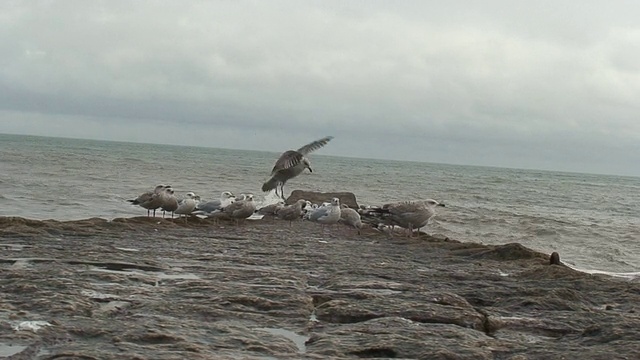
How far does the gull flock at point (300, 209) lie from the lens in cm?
1355

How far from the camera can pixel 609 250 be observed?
19.9 m

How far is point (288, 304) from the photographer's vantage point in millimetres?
5723

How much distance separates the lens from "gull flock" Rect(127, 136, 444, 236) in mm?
13555

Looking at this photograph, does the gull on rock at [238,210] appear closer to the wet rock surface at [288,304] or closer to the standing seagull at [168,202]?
the standing seagull at [168,202]

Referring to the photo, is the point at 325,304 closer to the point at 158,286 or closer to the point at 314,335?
the point at 314,335

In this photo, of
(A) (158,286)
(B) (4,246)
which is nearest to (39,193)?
(B) (4,246)

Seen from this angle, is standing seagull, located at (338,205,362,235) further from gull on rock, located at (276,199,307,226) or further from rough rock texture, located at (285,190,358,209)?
rough rock texture, located at (285,190,358,209)

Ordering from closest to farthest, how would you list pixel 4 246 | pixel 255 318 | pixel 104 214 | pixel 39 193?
pixel 255 318 → pixel 4 246 → pixel 104 214 → pixel 39 193

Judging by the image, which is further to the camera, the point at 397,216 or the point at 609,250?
the point at 609,250

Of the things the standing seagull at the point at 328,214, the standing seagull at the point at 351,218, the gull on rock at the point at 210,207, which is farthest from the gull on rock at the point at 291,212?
the gull on rock at the point at 210,207

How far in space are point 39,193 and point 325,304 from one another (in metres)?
20.6

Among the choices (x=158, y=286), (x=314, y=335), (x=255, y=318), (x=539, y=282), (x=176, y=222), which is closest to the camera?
(x=314, y=335)

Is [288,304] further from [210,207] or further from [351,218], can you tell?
[210,207]

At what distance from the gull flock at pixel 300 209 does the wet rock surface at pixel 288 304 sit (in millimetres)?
3704
